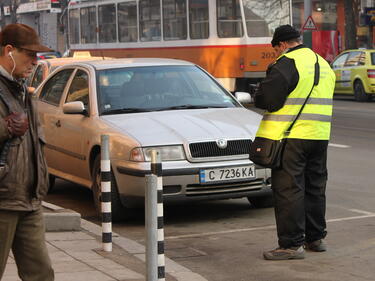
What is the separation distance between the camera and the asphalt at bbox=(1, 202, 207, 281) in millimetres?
7199

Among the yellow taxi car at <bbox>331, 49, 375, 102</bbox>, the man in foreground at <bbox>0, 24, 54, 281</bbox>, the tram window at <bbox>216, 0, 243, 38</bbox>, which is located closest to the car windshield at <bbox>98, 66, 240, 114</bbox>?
the man in foreground at <bbox>0, 24, 54, 281</bbox>

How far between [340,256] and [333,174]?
537cm

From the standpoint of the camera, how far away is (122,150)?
32.0ft

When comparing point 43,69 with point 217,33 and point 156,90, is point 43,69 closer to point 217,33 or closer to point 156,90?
point 156,90

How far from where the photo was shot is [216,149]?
975 cm

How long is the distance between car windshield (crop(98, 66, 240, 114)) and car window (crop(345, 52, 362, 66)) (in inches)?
686

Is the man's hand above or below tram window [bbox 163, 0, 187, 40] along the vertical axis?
above

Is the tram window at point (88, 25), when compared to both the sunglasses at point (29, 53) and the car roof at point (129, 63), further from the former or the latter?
the sunglasses at point (29, 53)

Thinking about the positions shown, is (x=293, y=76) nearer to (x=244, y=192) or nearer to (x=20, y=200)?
(x=244, y=192)

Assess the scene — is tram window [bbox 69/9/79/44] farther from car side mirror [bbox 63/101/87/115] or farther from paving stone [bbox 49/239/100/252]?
paving stone [bbox 49/239/100/252]

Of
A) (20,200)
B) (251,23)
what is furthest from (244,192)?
(251,23)

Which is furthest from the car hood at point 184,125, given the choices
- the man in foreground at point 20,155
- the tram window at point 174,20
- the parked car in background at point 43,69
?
the tram window at point 174,20

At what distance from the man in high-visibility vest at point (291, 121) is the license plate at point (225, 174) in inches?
A: 57.3

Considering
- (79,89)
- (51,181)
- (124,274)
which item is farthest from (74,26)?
(124,274)
